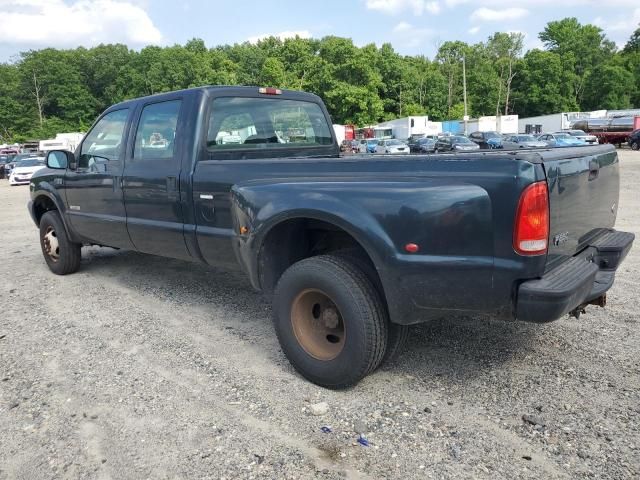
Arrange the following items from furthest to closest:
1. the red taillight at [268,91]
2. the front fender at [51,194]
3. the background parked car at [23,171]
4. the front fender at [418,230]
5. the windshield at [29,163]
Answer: the windshield at [29,163] → the background parked car at [23,171] → the front fender at [51,194] → the red taillight at [268,91] → the front fender at [418,230]

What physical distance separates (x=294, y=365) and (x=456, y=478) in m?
1.33

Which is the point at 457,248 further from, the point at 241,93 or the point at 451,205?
the point at 241,93

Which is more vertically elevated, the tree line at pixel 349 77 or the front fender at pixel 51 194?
the tree line at pixel 349 77

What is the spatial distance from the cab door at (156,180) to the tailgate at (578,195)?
287cm

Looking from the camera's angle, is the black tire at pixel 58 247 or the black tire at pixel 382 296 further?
the black tire at pixel 58 247

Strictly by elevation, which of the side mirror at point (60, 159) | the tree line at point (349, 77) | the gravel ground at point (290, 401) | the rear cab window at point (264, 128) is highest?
the tree line at point (349, 77)

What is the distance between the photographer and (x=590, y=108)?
80.5 m

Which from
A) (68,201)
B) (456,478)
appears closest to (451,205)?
(456,478)

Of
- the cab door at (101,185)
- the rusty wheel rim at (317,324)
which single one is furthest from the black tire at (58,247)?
the rusty wheel rim at (317,324)

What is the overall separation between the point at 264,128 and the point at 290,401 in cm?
259

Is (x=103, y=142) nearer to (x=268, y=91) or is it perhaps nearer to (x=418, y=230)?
(x=268, y=91)

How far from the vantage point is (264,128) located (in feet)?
15.9

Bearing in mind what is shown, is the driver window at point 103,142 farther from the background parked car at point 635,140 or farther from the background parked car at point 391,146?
the background parked car at point 635,140

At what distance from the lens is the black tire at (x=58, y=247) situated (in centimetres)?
612
